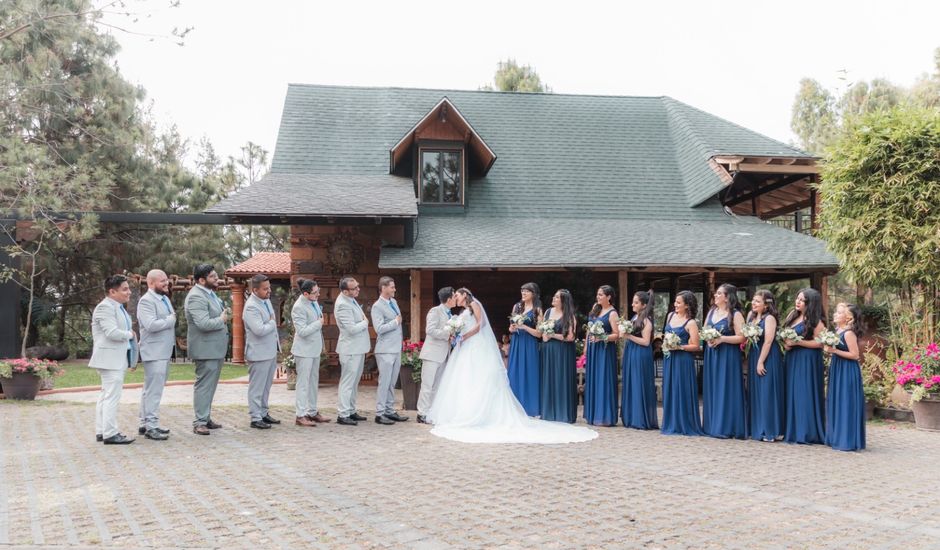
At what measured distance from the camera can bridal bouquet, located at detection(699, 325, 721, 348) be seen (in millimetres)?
8688

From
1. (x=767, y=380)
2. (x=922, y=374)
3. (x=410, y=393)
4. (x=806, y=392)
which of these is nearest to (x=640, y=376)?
(x=767, y=380)

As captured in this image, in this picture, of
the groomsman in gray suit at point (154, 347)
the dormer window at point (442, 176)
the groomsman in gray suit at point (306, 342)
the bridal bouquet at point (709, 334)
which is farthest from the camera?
the dormer window at point (442, 176)

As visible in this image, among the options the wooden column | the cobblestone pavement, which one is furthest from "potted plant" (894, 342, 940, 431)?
the wooden column

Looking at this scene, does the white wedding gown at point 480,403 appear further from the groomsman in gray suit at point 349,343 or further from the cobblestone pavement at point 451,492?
the groomsman in gray suit at point 349,343

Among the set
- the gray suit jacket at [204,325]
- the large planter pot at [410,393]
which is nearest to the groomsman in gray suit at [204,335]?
the gray suit jacket at [204,325]

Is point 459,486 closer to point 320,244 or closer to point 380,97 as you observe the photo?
point 320,244

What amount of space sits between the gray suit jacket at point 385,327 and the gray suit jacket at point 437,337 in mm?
491

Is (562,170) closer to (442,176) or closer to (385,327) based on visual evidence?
(442,176)

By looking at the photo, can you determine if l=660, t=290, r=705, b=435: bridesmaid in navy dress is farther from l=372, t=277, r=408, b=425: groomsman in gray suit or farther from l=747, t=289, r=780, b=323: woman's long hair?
l=372, t=277, r=408, b=425: groomsman in gray suit

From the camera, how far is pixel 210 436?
8.55m

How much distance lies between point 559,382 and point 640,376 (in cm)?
111

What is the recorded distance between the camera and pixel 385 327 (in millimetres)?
9398

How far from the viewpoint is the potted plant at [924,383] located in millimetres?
9883

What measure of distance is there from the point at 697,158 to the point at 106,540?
16072 millimetres
